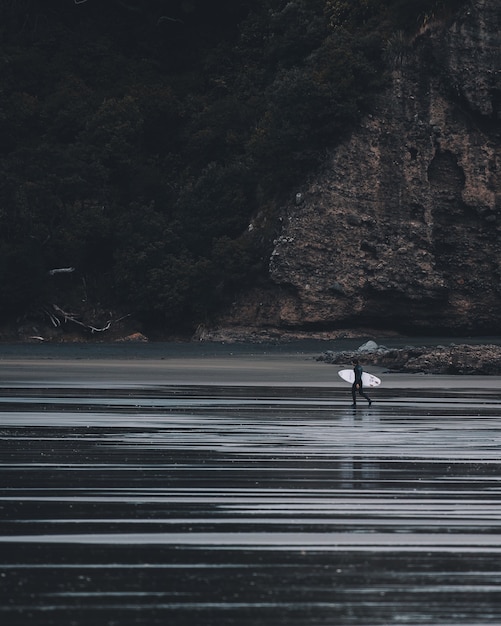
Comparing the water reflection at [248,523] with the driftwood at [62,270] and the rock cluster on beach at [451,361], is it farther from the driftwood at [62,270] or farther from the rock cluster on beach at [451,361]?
the driftwood at [62,270]

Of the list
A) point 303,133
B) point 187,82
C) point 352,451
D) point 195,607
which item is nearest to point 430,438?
point 352,451

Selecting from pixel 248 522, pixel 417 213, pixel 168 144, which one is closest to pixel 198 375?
pixel 248 522

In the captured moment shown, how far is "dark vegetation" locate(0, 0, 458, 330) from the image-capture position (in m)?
67.3

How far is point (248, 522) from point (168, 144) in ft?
210

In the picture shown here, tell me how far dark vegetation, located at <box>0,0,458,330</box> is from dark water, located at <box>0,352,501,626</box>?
151ft

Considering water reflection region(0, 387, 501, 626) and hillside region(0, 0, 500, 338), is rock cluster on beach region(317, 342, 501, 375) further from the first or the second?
hillside region(0, 0, 500, 338)

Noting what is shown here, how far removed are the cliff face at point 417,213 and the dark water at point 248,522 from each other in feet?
152

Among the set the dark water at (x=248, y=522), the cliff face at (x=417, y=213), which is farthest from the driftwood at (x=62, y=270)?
the dark water at (x=248, y=522)

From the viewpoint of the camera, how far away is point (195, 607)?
811 cm

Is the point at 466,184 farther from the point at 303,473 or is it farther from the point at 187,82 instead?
the point at 303,473

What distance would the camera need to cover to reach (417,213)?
225ft

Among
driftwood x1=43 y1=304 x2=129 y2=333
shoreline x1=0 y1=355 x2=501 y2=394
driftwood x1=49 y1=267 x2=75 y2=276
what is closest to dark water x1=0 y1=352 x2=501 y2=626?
shoreline x1=0 y1=355 x2=501 y2=394

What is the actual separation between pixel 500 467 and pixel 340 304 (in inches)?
2070

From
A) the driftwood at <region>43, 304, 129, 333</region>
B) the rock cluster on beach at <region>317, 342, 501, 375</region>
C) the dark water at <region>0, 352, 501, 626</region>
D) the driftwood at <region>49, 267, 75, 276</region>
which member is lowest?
the driftwood at <region>43, 304, 129, 333</region>
